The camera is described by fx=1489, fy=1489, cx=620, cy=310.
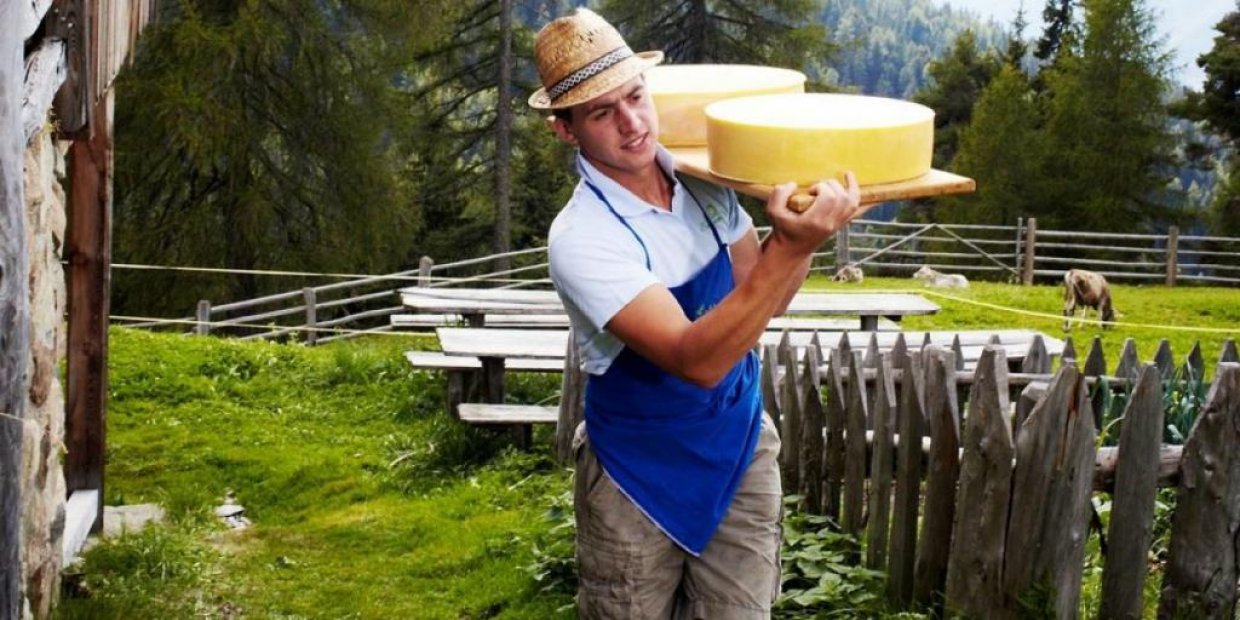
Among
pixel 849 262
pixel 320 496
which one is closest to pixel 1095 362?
pixel 320 496

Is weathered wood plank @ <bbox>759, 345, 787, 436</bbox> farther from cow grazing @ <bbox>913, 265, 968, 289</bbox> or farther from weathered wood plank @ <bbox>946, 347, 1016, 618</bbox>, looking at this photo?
cow grazing @ <bbox>913, 265, 968, 289</bbox>

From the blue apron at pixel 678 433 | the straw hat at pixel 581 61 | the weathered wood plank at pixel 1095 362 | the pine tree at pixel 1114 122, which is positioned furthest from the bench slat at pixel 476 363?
the pine tree at pixel 1114 122

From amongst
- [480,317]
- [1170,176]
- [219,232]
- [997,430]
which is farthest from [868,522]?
[1170,176]

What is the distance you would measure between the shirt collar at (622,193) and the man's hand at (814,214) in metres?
0.46

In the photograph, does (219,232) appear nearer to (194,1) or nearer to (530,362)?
(194,1)

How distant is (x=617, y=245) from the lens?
2916 millimetres

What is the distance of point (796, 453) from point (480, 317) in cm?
472

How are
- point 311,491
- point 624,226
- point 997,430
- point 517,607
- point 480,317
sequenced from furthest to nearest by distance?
point 480,317 → point 311,491 → point 517,607 → point 997,430 → point 624,226

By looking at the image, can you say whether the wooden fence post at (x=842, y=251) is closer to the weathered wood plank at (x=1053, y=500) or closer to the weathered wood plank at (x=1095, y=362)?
the weathered wood plank at (x=1095, y=362)

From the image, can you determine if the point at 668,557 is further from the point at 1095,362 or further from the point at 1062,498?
the point at 1095,362

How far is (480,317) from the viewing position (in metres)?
10.7

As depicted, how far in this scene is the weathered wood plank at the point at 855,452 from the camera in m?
5.73

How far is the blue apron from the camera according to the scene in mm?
3102

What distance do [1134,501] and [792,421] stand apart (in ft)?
6.23
